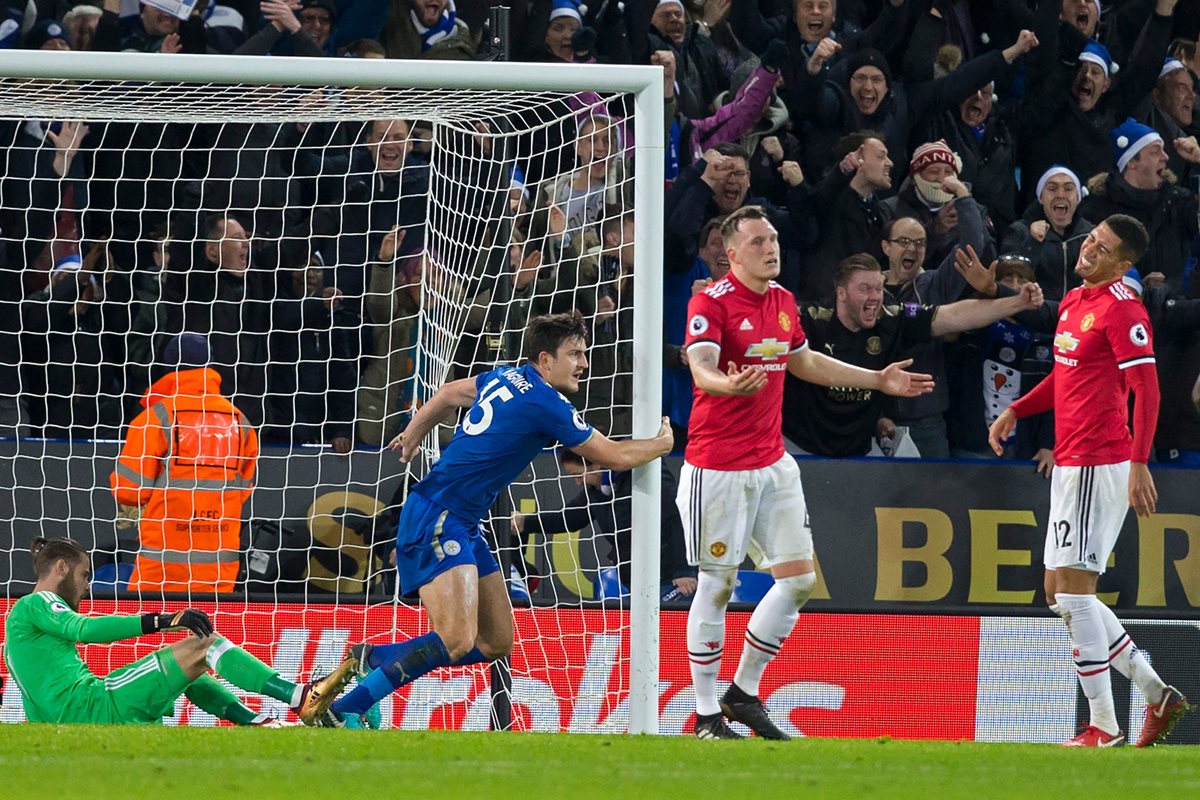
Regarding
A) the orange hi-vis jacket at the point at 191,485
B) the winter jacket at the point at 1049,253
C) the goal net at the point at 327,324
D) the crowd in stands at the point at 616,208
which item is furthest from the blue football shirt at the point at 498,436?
the winter jacket at the point at 1049,253

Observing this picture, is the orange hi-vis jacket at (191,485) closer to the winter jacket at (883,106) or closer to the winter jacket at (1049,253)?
the winter jacket at (883,106)

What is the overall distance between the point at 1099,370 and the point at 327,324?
156 inches

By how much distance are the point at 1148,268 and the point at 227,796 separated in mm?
7302

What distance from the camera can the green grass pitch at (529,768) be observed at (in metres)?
4.53

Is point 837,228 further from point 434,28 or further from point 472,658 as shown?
point 472,658

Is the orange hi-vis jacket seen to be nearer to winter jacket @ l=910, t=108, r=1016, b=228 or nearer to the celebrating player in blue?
the celebrating player in blue

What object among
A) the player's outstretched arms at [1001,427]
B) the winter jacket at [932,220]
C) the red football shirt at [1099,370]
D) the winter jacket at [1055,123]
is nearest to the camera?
the red football shirt at [1099,370]

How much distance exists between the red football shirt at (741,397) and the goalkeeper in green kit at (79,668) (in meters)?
1.88

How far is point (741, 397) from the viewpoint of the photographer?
6523 mm

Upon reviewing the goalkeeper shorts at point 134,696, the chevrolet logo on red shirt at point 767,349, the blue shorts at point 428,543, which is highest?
the chevrolet logo on red shirt at point 767,349

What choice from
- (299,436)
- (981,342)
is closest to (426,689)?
(299,436)

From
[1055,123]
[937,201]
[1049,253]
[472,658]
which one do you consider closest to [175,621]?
[472,658]

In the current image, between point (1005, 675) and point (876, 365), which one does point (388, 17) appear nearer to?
point (876, 365)

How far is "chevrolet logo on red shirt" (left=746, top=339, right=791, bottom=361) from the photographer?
6.54 m
